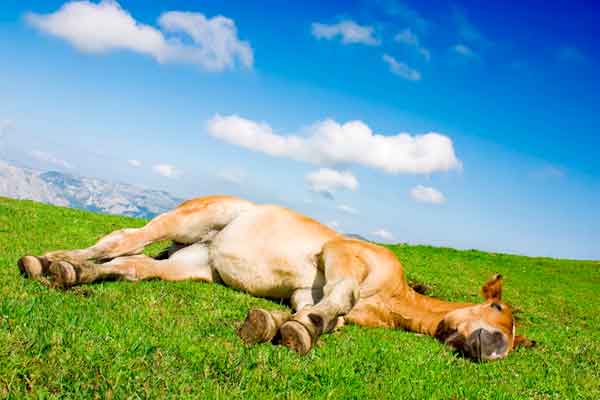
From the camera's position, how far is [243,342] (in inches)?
203

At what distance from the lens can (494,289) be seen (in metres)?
7.21

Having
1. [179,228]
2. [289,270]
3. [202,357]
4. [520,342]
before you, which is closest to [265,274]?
[289,270]

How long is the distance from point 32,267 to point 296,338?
3.59m

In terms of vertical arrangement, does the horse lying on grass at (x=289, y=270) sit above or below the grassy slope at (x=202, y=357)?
above

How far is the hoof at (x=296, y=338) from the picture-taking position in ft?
16.7

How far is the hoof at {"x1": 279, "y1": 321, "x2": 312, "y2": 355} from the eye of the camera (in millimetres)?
5090

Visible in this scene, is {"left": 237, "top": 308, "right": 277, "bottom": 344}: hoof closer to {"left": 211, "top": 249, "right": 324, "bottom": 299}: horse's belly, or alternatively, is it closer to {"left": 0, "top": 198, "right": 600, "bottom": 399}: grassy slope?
{"left": 0, "top": 198, "right": 600, "bottom": 399}: grassy slope

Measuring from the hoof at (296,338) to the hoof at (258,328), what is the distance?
12 centimetres

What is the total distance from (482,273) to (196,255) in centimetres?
1683

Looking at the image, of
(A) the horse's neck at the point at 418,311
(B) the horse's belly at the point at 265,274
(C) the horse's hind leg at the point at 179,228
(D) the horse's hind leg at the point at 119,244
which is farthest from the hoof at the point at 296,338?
(C) the horse's hind leg at the point at 179,228

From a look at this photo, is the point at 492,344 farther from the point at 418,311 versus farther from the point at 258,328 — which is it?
the point at 258,328

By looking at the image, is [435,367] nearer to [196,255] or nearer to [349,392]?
[349,392]

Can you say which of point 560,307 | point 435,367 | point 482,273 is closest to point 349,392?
point 435,367

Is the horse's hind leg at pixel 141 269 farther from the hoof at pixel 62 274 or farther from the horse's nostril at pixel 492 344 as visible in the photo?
the horse's nostril at pixel 492 344
